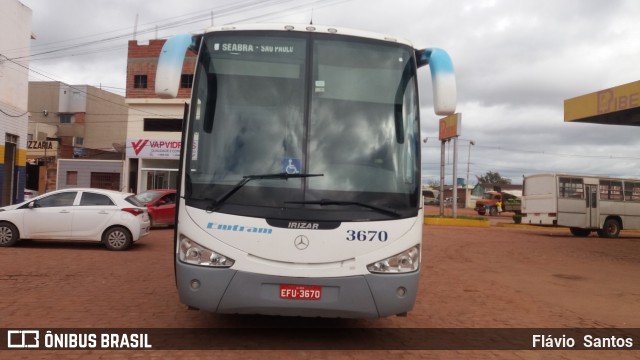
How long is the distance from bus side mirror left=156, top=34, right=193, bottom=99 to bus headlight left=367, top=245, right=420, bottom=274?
102 inches

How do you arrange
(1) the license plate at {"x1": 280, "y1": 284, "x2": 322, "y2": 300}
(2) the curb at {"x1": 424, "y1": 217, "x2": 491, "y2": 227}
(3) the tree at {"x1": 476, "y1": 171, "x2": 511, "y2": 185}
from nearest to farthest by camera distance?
(1) the license plate at {"x1": 280, "y1": 284, "x2": 322, "y2": 300}
(2) the curb at {"x1": 424, "y1": 217, "x2": 491, "y2": 227}
(3) the tree at {"x1": 476, "y1": 171, "x2": 511, "y2": 185}

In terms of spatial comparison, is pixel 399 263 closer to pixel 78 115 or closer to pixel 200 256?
pixel 200 256

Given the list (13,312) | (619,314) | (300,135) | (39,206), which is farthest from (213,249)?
(39,206)

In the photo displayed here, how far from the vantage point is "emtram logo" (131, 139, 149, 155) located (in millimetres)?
32438

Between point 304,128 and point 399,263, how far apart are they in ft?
5.25

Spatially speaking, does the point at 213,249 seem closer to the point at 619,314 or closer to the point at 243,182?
the point at 243,182

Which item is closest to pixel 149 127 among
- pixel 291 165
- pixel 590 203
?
pixel 590 203

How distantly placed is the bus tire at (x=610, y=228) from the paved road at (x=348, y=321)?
360 inches

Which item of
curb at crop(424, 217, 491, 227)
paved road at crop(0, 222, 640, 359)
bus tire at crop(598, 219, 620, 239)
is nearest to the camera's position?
paved road at crop(0, 222, 640, 359)

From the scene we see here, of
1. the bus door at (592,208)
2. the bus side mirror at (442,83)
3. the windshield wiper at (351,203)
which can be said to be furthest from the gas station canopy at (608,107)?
the windshield wiper at (351,203)

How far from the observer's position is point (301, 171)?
4.98m

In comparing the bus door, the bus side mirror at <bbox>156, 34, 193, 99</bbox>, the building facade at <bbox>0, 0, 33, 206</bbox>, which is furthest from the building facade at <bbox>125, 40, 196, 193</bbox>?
the bus side mirror at <bbox>156, 34, 193, 99</bbox>

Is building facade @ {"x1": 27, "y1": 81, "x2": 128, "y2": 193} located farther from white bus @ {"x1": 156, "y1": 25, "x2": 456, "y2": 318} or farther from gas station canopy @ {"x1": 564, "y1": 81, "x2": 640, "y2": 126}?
white bus @ {"x1": 156, "y1": 25, "x2": 456, "y2": 318}

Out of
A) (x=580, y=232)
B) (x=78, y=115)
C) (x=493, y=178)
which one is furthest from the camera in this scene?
(x=493, y=178)
